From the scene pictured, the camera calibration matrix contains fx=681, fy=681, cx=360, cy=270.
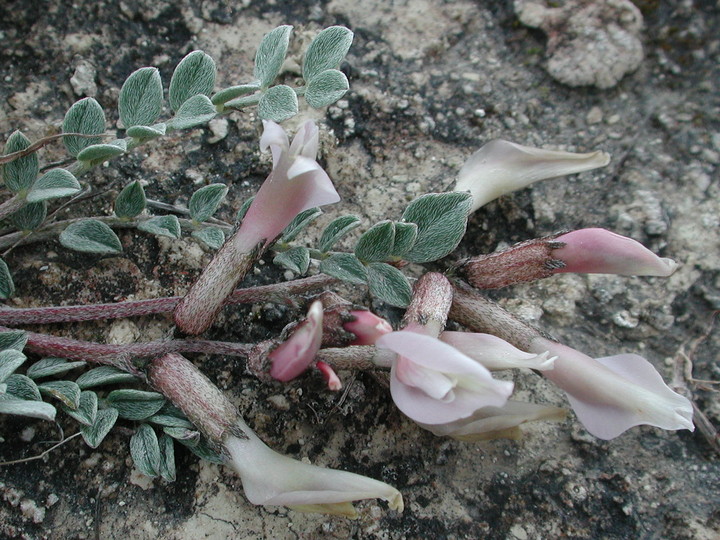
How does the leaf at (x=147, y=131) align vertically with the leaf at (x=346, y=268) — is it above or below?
above

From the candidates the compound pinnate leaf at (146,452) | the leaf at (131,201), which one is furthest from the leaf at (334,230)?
the compound pinnate leaf at (146,452)

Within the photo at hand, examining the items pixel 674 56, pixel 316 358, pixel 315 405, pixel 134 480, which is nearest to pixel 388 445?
pixel 315 405

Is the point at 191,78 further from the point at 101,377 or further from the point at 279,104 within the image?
the point at 101,377

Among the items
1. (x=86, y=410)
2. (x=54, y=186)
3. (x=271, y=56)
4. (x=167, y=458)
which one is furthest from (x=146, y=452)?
(x=271, y=56)

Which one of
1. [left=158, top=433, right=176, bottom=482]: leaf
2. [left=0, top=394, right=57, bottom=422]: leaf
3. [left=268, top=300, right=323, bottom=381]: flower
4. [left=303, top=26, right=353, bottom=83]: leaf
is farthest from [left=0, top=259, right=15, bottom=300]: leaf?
[left=303, top=26, right=353, bottom=83]: leaf

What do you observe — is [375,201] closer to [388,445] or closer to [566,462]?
[388,445]

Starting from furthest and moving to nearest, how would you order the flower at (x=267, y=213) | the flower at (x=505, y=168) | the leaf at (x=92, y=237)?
1. the flower at (x=505, y=168)
2. the leaf at (x=92, y=237)
3. the flower at (x=267, y=213)

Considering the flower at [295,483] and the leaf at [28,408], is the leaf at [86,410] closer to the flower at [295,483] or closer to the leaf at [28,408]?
the leaf at [28,408]
